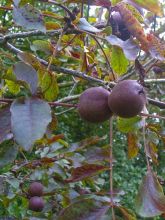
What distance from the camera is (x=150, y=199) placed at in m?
0.98

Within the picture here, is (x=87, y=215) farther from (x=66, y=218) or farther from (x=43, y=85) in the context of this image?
(x=43, y=85)

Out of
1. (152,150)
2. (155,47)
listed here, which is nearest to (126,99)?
(155,47)

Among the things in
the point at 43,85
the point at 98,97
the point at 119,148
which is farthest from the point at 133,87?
the point at 119,148

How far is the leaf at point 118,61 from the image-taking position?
1.09m

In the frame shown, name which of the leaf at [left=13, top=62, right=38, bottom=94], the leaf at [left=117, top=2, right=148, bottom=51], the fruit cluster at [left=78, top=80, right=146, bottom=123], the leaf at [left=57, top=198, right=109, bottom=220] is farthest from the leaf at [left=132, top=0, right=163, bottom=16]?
the leaf at [left=57, top=198, right=109, bottom=220]

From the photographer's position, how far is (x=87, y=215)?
0.92 m

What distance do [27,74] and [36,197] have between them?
38.9 inches

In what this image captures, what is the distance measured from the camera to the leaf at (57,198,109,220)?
90cm

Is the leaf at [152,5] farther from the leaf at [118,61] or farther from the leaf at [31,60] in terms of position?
the leaf at [31,60]

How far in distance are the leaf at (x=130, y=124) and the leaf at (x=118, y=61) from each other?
0.12 m

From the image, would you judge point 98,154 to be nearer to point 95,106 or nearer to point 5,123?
point 95,106

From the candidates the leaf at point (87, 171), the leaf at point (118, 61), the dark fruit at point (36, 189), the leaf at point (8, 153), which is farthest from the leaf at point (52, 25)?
the dark fruit at point (36, 189)

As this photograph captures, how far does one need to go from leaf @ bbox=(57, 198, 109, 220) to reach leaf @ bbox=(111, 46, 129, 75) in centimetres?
35

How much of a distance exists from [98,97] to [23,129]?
0.69ft
